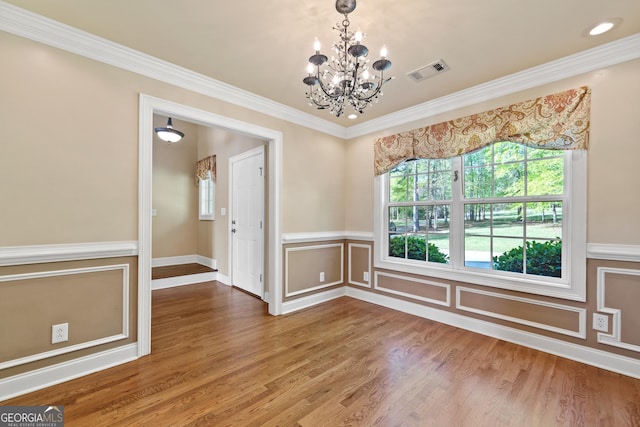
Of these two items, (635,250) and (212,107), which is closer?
(635,250)

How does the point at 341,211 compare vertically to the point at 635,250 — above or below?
above

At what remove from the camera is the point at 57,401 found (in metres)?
1.79

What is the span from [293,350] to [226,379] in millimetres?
643

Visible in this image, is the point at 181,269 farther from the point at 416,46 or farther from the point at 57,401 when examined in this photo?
the point at 416,46

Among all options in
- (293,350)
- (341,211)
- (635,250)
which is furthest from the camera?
(341,211)

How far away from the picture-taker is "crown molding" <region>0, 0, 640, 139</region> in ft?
6.27

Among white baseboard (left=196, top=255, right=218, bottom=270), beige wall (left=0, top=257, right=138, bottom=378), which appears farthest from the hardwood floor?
white baseboard (left=196, top=255, right=218, bottom=270)

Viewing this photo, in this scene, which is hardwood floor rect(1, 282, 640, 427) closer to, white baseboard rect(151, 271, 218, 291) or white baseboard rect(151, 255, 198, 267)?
white baseboard rect(151, 271, 218, 291)

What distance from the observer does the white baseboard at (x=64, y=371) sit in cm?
183

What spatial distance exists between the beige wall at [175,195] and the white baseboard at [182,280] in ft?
3.90

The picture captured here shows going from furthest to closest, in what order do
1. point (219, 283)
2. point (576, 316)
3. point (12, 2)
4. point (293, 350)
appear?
point (219, 283)
point (293, 350)
point (576, 316)
point (12, 2)

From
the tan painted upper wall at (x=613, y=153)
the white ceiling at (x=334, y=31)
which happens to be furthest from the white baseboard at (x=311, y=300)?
the tan painted upper wall at (x=613, y=153)

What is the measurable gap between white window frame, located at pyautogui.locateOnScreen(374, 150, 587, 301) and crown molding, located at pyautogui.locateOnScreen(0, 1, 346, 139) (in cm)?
252

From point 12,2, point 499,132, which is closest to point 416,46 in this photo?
point 499,132
